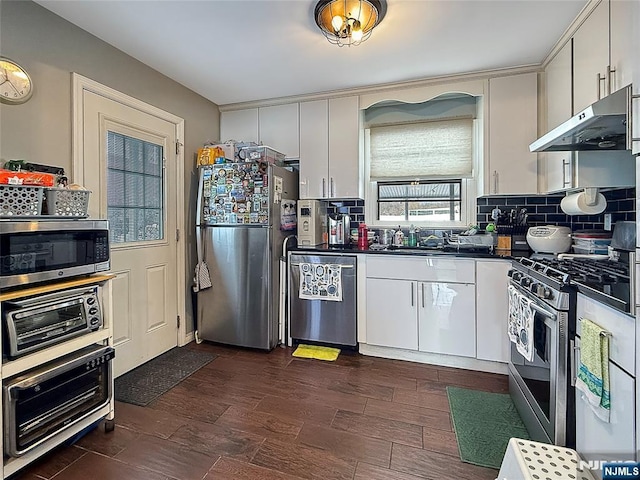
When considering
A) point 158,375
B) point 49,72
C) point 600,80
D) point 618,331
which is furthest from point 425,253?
point 49,72

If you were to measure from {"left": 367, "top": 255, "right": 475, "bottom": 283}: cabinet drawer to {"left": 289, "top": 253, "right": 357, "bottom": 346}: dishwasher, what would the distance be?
0.22m

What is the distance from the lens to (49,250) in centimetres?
162

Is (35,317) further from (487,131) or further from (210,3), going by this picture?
(487,131)

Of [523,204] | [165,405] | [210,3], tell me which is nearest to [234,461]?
[165,405]

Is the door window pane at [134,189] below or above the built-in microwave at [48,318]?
above

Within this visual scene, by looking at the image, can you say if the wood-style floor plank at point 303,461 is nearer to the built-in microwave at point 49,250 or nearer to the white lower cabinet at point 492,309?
the built-in microwave at point 49,250

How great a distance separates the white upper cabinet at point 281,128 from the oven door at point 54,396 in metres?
2.41

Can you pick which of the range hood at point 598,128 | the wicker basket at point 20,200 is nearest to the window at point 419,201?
the range hood at point 598,128

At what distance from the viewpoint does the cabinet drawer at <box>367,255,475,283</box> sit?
104 inches

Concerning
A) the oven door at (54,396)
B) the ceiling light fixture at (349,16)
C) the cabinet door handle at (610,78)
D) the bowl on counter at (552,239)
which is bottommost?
the oven door at (54,396)

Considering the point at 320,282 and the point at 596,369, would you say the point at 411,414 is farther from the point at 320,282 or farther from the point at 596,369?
the point at 320,282

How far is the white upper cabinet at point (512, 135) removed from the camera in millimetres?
2721

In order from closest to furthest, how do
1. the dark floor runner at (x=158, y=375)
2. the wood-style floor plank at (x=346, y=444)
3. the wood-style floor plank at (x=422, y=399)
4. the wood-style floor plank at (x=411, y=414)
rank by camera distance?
the wood-style floor plank at (x=346, y=444)
the wood-style floor plank at (x=411, y=414)
the wood-style floor plank at (x=422, y=399)
the dark floor runner at (x=158, y=375)

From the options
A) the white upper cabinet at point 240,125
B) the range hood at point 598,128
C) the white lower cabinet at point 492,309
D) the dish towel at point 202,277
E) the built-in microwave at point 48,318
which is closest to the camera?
the range hood at point 598,128
